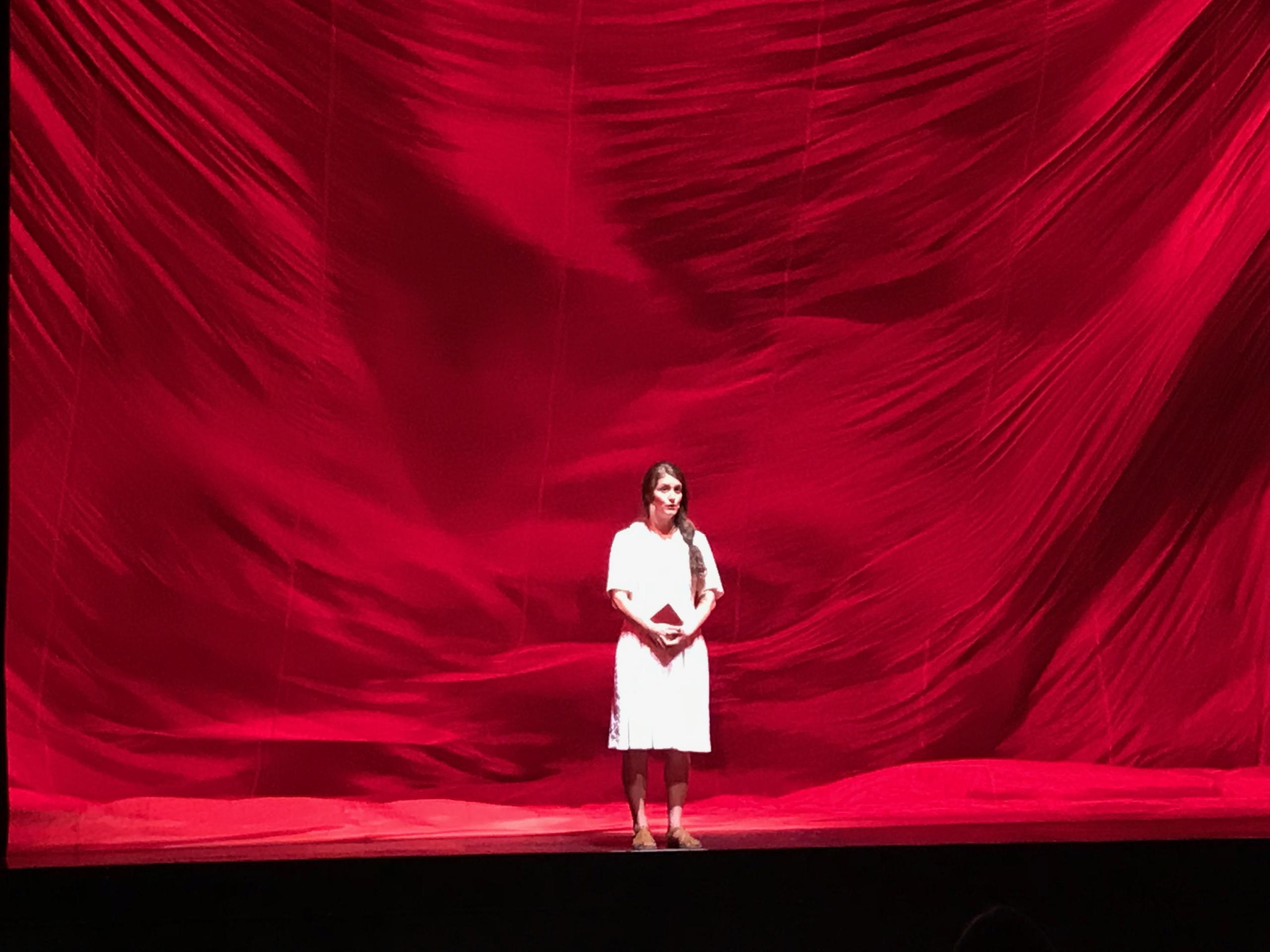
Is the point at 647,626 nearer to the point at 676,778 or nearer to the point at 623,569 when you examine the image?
the point at 623,569

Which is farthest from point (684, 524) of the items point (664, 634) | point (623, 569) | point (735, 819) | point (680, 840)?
point (735, 819)

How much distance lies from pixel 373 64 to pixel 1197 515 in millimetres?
3057

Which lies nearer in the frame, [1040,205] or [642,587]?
[642,587]

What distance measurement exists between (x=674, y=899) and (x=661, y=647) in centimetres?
71

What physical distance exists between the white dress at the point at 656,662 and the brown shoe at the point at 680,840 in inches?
8.5

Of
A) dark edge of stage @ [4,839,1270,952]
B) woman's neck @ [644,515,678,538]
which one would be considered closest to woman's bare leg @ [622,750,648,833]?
dark edge of stage @ [4,839,1270,952]

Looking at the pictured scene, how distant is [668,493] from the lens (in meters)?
4.21

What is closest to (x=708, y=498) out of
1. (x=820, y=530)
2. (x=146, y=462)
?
Result: (x=820, y=530)

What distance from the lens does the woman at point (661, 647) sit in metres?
4.13

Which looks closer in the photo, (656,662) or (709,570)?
(656,662)

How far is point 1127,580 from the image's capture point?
207 inches

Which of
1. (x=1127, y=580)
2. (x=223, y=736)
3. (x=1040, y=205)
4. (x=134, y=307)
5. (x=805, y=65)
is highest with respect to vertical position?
(x=805, y=65)

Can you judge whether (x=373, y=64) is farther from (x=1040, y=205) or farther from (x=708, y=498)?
(x=1040, y=205)

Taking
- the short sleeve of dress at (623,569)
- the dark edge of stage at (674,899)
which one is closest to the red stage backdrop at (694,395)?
the short sleeve of dress at (623,569)
